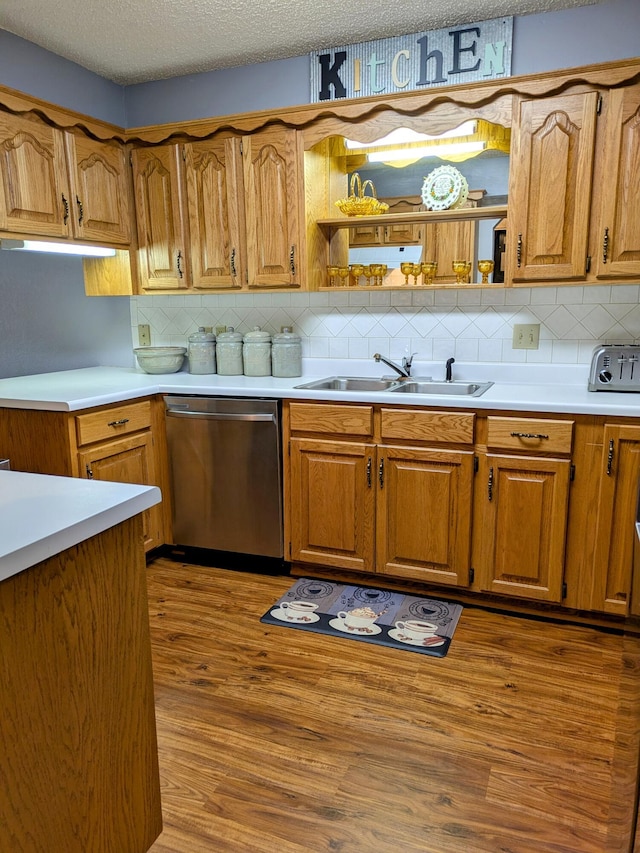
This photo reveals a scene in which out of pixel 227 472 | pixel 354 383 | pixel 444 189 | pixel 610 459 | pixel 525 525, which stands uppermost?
pixel 444 189

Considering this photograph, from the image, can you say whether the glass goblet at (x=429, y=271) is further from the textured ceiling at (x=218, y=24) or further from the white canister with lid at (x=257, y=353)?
the textured ceiling at (x=218, y=24)

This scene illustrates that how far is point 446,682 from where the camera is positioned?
2.18m

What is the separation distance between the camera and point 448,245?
3043 millimetres

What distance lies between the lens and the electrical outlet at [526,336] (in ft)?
9.78

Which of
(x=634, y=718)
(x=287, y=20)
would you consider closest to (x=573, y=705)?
(x=634, y=718)

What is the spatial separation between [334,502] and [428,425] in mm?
584

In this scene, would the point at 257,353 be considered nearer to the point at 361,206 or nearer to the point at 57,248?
the point at 361,206

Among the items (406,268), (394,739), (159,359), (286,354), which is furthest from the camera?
(159,359)

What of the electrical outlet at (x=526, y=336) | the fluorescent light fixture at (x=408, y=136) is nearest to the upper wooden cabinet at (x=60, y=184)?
the fluorescent light fixture at (x=408, y=136)

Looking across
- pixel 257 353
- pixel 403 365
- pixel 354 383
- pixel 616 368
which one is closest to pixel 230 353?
pixel 257 353

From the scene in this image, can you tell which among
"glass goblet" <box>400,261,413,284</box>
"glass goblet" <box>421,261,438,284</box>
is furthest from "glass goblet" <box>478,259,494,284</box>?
"glass goblet" <box>400,261,413,284</box>

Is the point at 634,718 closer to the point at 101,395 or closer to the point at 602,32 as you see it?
the point at 101,395

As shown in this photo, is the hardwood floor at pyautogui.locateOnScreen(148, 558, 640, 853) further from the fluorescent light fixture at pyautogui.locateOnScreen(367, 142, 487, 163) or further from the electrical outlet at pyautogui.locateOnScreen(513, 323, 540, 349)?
the fluorescent light fixture at pyautogui.locateOnScreen(367, 142, 487, 163)

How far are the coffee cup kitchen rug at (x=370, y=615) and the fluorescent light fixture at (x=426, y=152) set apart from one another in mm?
2107
